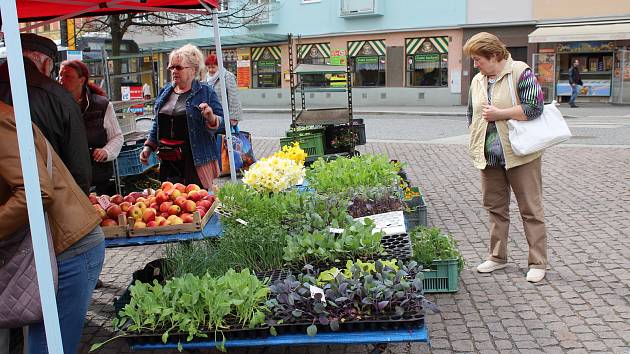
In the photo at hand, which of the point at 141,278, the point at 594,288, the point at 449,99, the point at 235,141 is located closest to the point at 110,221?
the point at 141,278

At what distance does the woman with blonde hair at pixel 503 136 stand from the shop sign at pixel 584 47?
24.2 meters

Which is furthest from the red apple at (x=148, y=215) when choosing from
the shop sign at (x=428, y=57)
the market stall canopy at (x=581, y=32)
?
the shop sign at (x=428, y=57)

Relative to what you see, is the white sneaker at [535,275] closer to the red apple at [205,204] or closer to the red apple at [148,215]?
the red apple at [205,204]

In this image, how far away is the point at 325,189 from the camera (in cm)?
502

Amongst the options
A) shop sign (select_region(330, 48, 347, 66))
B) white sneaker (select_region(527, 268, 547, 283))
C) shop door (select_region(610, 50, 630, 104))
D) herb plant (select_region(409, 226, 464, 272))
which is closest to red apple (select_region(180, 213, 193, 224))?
herb plant (select_region(409, 226, 464, 272))

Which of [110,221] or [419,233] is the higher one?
[110,221]

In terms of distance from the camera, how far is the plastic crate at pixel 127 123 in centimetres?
919

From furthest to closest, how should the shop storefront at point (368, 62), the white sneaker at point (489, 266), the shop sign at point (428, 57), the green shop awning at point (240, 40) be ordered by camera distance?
1. the green shop awning at point (240, 40)
2. the shop storefront at point (368, 62)
3. the shop sign at point (428, 57)
4. the white sneaker at point (489, 266)

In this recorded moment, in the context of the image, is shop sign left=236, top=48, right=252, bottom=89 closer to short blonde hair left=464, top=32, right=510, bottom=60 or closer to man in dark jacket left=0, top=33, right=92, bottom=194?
short blonde hair left=464, top=32, right=510, bottom=60

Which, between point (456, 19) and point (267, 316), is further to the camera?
point (456, 19)

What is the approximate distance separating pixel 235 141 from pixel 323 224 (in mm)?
5789

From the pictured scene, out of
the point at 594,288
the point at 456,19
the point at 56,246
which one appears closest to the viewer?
the point at 56,246

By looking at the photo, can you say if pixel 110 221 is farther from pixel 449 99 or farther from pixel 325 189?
pixel 449 99

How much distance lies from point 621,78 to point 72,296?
27.2m
